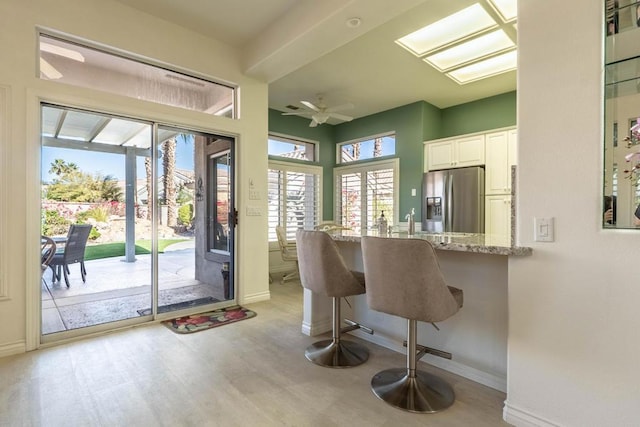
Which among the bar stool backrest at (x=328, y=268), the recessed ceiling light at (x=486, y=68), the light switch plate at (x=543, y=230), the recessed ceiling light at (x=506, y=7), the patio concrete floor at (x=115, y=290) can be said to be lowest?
the patio concrete floor at (x=115, y=290)

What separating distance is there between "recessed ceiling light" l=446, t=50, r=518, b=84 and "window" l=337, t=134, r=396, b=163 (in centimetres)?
159

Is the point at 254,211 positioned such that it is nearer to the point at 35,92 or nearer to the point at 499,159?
the point at 35,92

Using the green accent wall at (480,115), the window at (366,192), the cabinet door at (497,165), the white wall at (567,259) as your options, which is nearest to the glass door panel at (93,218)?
the white wall at (567,259)

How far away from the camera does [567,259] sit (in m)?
1.54

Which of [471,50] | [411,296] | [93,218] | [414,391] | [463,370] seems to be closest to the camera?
[411,296]

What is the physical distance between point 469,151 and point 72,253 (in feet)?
17.1

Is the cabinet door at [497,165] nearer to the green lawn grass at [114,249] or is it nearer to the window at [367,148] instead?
the window at [367,148]

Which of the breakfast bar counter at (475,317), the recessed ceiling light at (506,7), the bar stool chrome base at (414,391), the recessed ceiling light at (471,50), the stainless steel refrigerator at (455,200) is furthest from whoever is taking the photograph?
the stainless steel refrigerator at (455,200)

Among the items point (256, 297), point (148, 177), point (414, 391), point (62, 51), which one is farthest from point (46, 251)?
point (414, 391)

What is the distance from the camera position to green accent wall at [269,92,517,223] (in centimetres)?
510

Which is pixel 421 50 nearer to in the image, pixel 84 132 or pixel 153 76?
pixel 153 76

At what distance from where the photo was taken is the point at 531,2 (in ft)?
5.35

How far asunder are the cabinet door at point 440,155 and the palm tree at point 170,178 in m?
3.97

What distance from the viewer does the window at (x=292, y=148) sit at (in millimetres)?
5923
